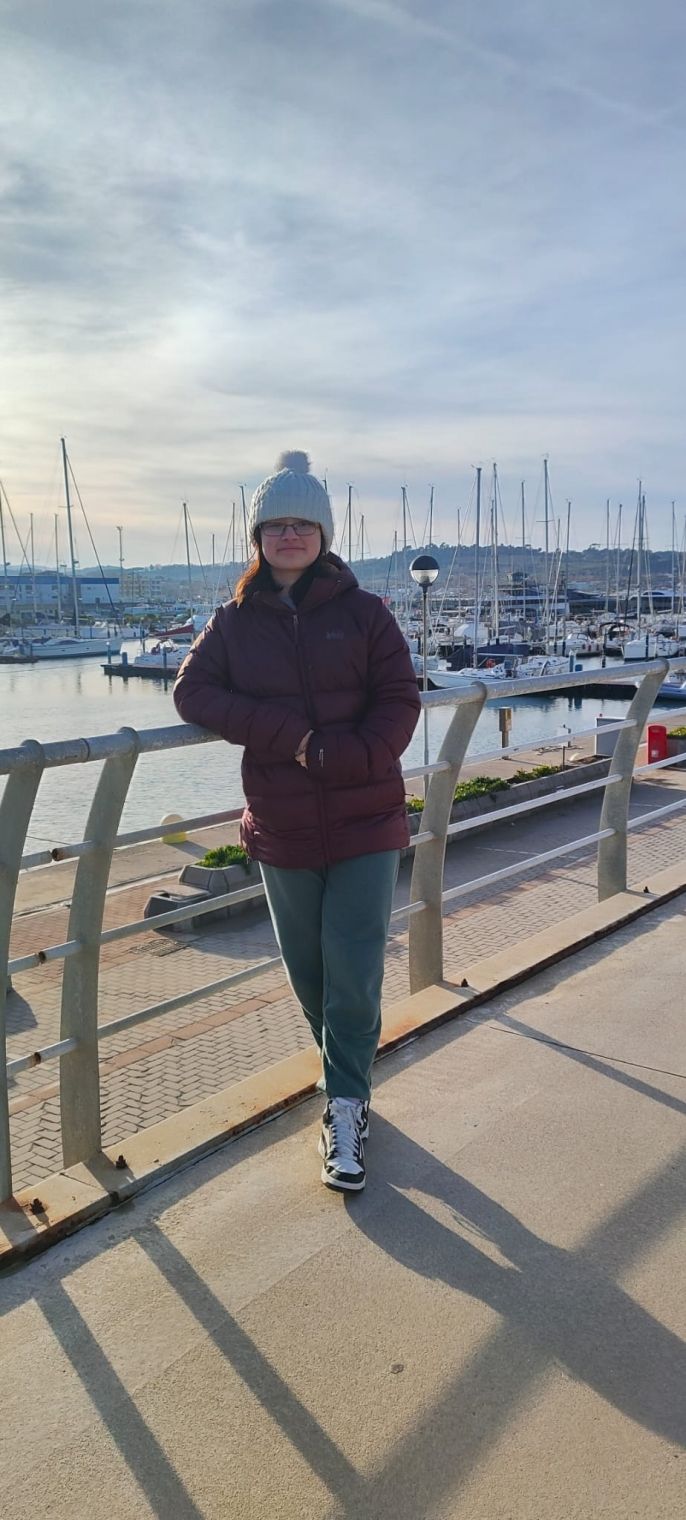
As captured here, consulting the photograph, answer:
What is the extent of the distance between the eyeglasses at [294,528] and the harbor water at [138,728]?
1.66 m

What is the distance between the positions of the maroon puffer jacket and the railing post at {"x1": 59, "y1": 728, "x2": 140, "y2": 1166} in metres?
0.28

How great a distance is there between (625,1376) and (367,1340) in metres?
0.51

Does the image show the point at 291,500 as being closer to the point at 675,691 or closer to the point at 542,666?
the point at 675,691

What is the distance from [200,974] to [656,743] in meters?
10.4

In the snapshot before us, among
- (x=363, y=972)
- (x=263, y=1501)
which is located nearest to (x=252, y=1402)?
(x=263, y=1501)

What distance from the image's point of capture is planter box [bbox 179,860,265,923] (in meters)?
10.8

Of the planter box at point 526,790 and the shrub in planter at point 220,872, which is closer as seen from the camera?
the shrub in planter at point 220,872

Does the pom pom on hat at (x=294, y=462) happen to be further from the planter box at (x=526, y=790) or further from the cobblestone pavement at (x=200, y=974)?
the planter box at (x=526, y=790)

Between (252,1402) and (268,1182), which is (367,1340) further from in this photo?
(268,1182)

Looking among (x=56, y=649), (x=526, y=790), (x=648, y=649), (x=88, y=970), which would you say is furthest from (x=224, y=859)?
(x=56, y=649)

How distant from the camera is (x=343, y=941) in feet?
10.5

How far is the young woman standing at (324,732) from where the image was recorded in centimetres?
306

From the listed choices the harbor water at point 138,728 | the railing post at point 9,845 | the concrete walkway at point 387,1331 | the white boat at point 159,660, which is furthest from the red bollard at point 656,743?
the white boat at point 159,660

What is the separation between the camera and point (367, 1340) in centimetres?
246
